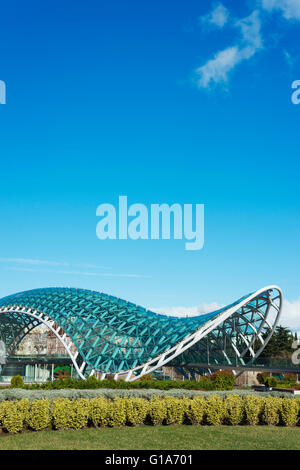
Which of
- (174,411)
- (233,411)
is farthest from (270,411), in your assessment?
(174,411)

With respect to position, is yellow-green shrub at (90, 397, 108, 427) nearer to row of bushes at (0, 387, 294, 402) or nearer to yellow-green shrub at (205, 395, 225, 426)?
row of bushes at (0, 387, 294, 402)

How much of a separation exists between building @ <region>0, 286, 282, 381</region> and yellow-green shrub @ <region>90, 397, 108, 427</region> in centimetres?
2546

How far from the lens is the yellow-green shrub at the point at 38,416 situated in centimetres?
1661

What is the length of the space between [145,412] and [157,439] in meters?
3.24

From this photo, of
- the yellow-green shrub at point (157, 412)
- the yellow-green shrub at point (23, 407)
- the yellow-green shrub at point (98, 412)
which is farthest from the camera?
the yellow-green shrub at point (157, 412)

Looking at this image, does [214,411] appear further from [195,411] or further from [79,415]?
[79,415]

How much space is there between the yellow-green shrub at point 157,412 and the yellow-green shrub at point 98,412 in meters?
Result: 1.97

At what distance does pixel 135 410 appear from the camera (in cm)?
1856

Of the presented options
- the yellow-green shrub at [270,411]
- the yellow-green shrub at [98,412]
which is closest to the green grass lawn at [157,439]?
the yellow-green shrub at [98,412]

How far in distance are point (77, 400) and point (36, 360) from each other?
49.4m

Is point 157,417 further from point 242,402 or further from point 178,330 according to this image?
point 178,330

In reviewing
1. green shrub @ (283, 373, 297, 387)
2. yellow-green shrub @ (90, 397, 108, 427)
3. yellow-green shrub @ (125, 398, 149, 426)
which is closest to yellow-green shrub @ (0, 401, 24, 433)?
yellow-green shrub @ (90, 397, 108, 427)

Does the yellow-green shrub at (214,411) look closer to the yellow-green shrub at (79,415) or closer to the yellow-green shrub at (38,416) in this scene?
the yellow-green shrub at (79,415)
